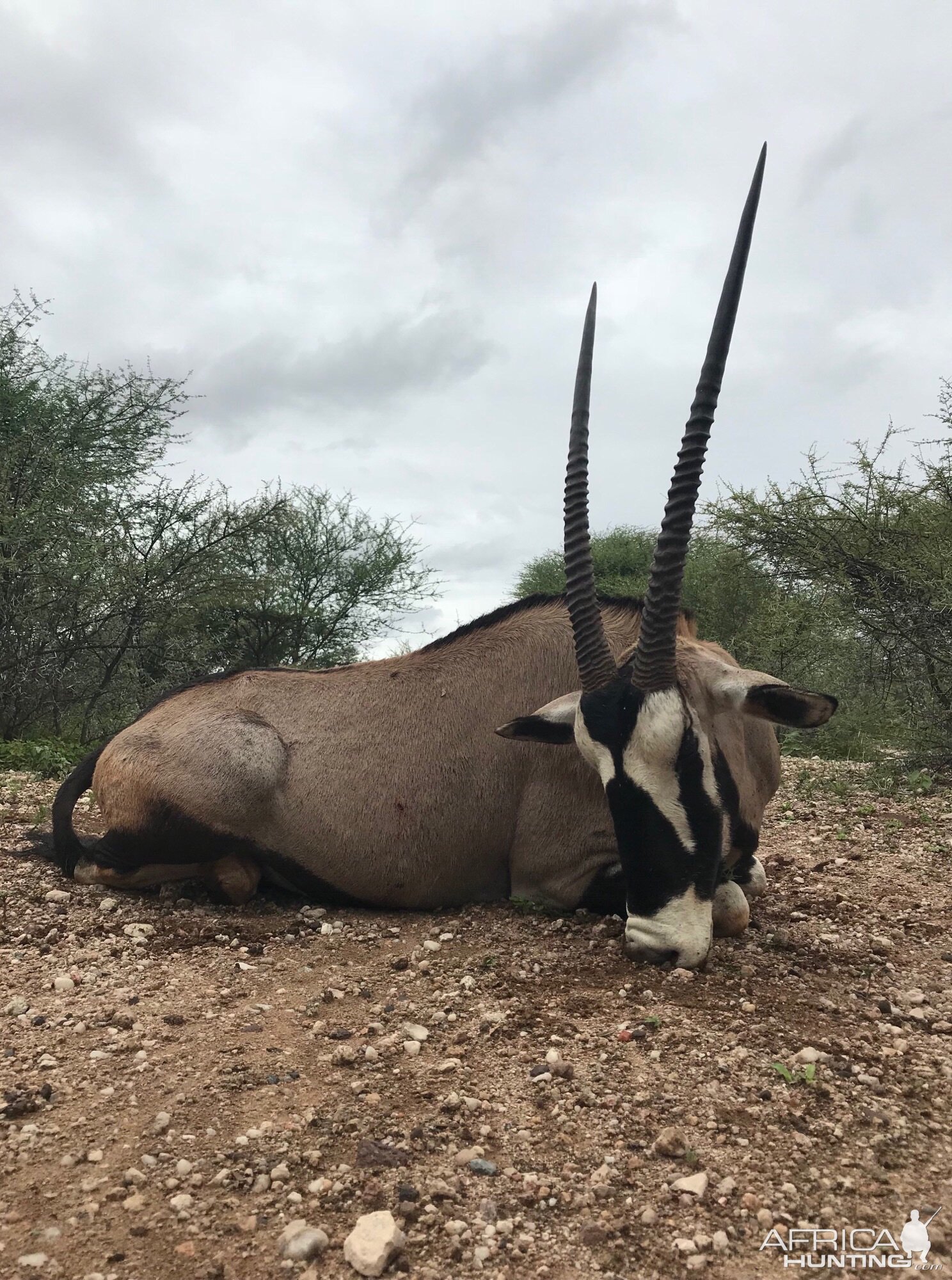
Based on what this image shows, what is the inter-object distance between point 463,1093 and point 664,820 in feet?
5.01

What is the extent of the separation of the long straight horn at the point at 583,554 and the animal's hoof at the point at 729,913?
1.20 m

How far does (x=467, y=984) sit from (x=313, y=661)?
18.7m

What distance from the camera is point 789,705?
4.40 m

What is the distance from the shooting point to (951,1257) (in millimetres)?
2076

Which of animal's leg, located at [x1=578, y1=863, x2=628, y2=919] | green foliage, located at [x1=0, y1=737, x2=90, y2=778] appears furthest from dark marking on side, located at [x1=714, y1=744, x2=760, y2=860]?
green foliage, located at [x1=0, y1=737, x2=90, y2=778]

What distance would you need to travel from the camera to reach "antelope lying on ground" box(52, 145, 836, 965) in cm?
416

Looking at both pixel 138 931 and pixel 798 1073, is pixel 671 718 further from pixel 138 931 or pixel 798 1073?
pixel 138 931

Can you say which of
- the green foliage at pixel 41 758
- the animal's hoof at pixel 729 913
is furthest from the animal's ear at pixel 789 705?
the green foliage at pixel 41 758

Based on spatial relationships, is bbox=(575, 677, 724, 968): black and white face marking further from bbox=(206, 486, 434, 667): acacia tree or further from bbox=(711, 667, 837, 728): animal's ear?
bbox=(206, 486, 434, 667): acacia tree

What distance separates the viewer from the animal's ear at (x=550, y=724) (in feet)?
15.1

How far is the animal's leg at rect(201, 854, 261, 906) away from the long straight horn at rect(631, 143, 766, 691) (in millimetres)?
2641

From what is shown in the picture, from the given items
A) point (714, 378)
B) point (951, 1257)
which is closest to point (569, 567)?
point (714, 378)

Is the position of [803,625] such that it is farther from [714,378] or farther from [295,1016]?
[295,1016]

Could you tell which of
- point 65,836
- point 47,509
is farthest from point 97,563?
point 65,836
